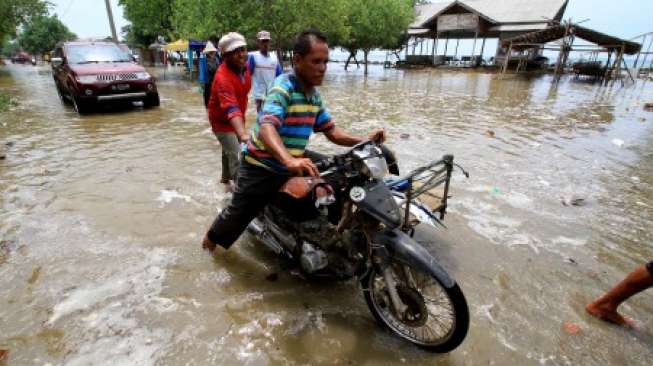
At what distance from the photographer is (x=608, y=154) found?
7066 millimetres

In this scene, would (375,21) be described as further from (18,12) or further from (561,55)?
(18,12)

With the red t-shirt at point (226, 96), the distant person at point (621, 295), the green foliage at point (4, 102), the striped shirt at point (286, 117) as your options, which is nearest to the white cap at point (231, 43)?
the red t-shirt at point (226, 96)

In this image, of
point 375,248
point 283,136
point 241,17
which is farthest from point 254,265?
point 241,17

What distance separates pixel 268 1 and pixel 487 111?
12.5m

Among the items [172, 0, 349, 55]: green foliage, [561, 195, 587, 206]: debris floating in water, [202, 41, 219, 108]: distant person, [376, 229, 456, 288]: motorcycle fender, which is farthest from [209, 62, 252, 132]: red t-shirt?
[172, 0, 349, 55]: green foliage

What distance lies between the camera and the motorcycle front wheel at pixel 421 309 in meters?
2.18

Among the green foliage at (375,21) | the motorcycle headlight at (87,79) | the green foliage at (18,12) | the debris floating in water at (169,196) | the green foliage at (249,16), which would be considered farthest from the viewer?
the green foliage at (375,21)

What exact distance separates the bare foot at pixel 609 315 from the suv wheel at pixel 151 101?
444 inches

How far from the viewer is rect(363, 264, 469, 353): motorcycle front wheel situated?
218 centimetres

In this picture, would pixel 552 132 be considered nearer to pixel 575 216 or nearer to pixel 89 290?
pixel 575 216

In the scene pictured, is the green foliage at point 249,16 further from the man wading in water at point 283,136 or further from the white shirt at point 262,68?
the man wading in water at point 283,136

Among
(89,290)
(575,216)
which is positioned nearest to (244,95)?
(89,290)

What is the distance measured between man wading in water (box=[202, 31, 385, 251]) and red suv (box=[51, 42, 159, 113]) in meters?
8.42

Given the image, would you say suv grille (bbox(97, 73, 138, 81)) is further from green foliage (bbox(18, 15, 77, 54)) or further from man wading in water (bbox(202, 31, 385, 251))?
green foliage (bbox(18, 15, 77, 54))
